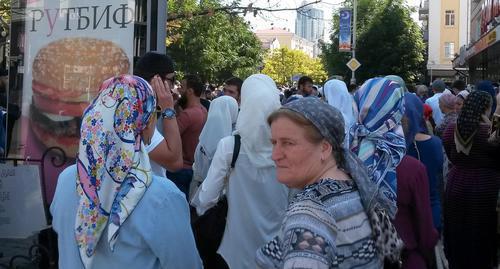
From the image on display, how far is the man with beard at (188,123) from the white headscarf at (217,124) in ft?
1.31

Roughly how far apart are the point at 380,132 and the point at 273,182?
0.84 metres

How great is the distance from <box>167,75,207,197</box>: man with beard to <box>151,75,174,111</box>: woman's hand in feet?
5.75

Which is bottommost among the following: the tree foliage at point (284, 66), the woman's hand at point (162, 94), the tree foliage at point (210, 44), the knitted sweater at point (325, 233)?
the knitted sweater at point (325, 233)

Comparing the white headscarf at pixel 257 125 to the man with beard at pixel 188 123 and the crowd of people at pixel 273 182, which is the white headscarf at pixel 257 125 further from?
the man with beard at pixel 188 123

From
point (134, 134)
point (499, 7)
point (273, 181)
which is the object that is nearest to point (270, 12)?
point (273, 181)

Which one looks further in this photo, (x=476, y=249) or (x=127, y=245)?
(x=476, y=249)

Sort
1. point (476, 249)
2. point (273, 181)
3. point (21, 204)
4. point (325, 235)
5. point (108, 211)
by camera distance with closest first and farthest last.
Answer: point (325, 235), point (108, 211), point (273, 181), point (21, 204), point (476, 249)

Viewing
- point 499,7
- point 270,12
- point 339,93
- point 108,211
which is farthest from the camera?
point 499,7

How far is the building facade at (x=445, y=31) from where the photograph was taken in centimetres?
6950

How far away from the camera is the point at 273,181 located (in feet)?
13.4

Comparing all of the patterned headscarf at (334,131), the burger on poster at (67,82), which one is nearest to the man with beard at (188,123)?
the burger on poster at (67,82)

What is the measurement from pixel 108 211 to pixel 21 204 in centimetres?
324

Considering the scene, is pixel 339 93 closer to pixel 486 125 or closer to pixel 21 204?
pixel 486 125

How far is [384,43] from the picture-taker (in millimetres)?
49625
